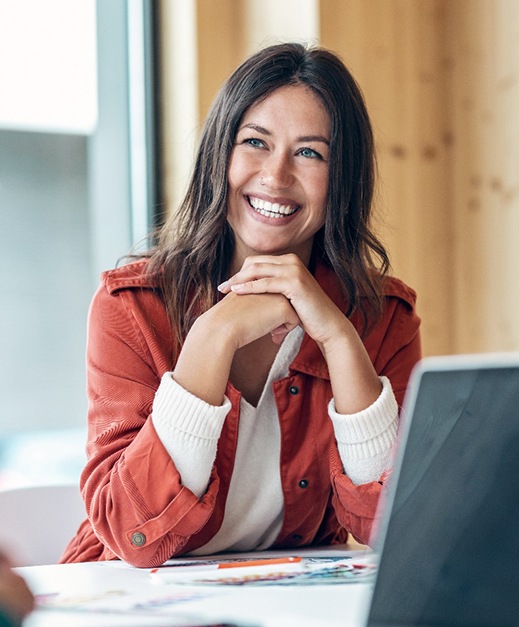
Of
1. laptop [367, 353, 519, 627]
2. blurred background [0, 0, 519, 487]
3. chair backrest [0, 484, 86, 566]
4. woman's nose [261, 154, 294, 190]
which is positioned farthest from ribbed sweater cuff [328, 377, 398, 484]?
blurred background [0, 0, 519, 487]

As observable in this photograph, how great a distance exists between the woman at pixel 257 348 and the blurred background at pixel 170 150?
3.22 ft

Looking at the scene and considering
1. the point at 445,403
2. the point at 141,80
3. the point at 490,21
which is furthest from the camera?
the point at 141,80

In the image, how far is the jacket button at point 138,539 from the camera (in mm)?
1231

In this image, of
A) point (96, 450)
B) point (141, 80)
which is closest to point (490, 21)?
point (141, 80)

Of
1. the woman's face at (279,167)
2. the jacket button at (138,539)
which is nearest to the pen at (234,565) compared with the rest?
the jacket button at (138,539)

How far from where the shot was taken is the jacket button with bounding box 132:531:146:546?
123 centimetres

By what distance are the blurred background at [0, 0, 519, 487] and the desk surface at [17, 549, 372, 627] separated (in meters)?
1.67

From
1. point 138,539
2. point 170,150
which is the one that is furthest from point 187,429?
point 170,150

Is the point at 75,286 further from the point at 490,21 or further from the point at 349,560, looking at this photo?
the point at 349,560

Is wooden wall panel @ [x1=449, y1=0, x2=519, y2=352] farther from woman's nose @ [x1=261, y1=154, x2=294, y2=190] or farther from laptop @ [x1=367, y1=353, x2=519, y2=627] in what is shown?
laptop @ [x1=367, y1=353, x2=519, y2=627]

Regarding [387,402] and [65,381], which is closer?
[387,402]

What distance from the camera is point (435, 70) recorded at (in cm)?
282

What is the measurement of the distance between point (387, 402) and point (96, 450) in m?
0.44

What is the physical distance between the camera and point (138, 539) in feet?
4.04
